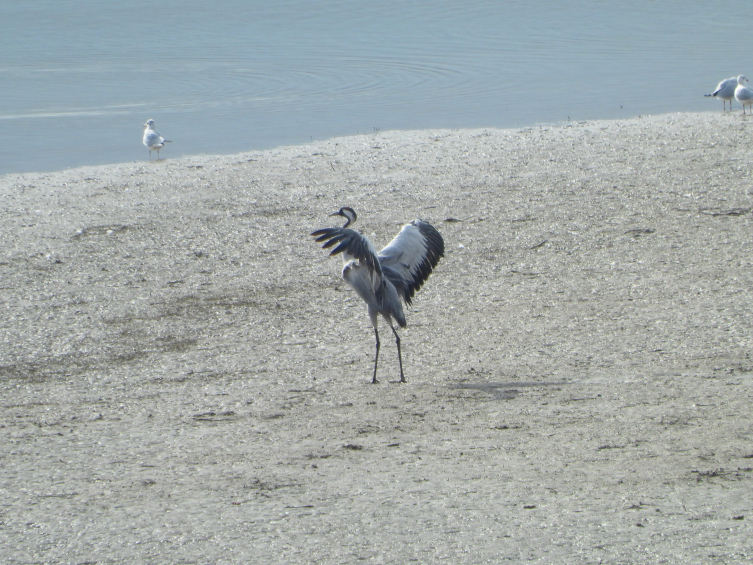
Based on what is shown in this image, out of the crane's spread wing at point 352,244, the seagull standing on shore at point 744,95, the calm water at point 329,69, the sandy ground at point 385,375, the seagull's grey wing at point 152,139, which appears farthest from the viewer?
the calm water at point 329,69

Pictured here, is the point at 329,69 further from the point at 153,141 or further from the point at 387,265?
the point at 387,265

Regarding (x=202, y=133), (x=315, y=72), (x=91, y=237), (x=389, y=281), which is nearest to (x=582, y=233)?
(x=389, y=281)

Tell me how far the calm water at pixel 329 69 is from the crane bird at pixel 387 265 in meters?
8.64

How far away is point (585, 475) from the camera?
184 inches

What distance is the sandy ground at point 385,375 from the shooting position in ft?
13.9

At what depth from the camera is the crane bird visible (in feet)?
20.5

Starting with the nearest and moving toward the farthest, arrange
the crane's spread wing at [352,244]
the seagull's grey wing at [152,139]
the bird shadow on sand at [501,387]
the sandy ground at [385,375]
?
the sandy ground at [385,375]
the bird shadow on sand at [501,387]
the crane's spread wing at [352,244]
the seagull's grey wing at [152,139]

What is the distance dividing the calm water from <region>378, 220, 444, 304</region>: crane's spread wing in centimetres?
858

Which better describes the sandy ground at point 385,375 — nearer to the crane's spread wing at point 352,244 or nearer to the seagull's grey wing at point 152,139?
the crane's spread wing at point 352,244

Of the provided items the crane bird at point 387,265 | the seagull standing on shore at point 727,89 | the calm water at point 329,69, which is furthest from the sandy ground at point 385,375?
the calm water at point 329,69

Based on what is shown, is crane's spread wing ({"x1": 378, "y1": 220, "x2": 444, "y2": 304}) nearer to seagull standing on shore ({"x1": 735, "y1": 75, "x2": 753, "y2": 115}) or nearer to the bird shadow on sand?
the bird shadow on sand

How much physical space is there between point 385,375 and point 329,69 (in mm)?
18452

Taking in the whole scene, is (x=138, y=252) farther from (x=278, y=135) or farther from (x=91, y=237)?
(x=278, y=135)

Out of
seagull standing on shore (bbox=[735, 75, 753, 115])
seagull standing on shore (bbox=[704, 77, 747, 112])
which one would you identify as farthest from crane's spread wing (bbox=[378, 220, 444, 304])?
seagull standing on shore (bbox=[704, 77, 747, 112])
